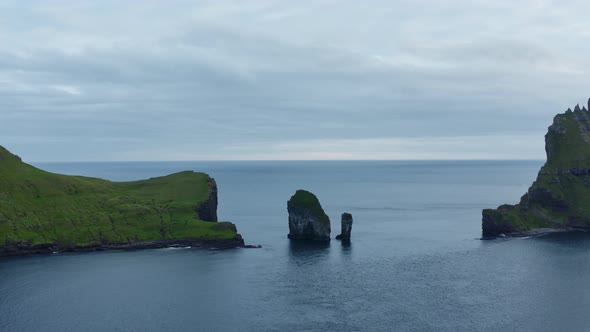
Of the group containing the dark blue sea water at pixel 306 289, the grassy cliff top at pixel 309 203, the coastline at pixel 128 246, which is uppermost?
the grassy cliff top at pixel 309 203

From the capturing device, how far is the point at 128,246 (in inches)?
7160

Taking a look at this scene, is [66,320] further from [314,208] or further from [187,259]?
[314,208]

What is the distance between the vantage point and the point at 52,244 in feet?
582

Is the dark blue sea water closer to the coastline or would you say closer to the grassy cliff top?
the coastline

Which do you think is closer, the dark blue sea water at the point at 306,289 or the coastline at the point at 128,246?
the dark blue sea water at the point at 306,289

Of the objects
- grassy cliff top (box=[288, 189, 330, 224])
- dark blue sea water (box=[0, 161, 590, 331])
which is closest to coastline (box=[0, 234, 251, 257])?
dark blue sea water (box=[0, 161, 590, 331])

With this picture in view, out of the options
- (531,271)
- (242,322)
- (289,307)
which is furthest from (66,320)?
(531,271)

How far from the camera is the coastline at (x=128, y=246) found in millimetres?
172875

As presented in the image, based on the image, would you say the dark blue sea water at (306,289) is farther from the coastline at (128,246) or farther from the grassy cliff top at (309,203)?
the grassy cliff top at (309,203)

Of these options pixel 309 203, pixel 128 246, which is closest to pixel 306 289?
pixel 309 203

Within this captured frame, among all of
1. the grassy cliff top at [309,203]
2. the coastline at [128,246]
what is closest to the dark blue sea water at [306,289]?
the coastline at [128,246]

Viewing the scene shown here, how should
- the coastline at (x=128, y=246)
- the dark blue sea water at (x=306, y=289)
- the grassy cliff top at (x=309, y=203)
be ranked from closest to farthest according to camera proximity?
the dark blue sea water at (x=306, y=289)
the coastline at (x=128, y=246)
the grassy cliff top at (x=309, y=203)

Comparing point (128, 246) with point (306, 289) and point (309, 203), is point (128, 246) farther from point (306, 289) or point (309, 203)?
point (306, 289)

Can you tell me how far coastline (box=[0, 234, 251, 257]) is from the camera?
173 m
